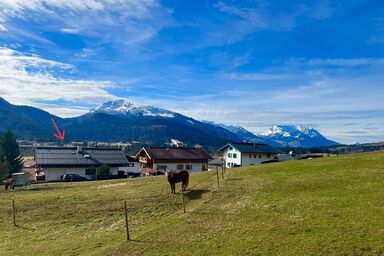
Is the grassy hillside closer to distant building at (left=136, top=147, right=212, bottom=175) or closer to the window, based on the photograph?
the window

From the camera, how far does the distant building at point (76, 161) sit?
82.1m

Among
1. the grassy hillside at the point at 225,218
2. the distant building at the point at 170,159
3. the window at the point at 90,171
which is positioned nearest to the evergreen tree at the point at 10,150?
the window at the point at 90,171

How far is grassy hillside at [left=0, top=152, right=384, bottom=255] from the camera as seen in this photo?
766 inches

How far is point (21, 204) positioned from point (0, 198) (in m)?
7.02

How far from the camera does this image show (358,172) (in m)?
35.5

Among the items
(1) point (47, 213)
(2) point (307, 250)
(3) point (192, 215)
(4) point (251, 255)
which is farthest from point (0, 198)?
(2) point (307, 250)

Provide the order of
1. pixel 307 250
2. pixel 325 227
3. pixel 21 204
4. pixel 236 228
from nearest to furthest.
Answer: pixel 307 250 < pixel 325 227 < pixel 236 228 < pixel 21 204

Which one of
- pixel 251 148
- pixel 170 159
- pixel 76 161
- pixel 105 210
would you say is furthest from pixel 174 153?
pixel 105 210

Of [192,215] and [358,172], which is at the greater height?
[358,172]

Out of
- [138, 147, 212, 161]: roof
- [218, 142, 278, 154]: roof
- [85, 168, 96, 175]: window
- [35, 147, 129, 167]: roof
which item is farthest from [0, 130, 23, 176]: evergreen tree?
[218, 142, 278, 154]: roof

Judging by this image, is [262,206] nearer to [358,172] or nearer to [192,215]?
[192,215]

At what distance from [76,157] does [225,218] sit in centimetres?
7111

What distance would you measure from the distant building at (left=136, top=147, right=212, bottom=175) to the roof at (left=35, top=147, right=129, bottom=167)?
29.0ft

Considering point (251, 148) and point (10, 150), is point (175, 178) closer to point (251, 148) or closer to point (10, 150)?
point (251, 148)
